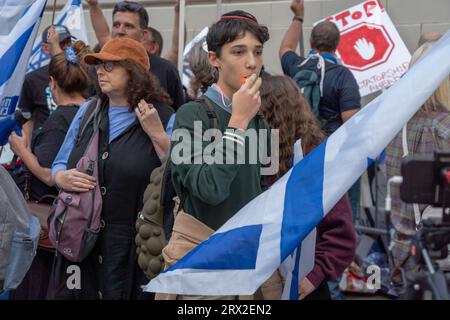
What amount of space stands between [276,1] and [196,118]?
6.22m

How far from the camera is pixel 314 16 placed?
30.6 feet

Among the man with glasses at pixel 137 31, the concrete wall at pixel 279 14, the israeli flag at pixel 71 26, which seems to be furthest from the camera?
the concrete wall at pixel 279 14

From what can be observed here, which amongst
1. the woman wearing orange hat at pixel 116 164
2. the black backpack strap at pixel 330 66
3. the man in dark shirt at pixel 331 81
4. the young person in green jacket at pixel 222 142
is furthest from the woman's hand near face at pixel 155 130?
the black backpack strap at pixel 330 66

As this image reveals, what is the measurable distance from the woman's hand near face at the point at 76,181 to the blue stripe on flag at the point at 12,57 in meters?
0.57

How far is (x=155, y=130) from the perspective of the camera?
480 centimetres

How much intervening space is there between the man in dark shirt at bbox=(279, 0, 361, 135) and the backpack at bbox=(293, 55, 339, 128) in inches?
1.4

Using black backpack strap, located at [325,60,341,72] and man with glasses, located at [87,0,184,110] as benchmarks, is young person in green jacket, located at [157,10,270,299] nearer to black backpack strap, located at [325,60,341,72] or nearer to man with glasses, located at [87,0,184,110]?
man with glasses, located at [87,0,184,110]

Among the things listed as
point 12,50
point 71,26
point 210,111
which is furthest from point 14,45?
point 71,26

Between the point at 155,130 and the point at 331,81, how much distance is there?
233cm

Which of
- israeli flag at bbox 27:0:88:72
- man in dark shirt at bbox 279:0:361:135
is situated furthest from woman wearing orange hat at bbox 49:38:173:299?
israeli flag at bbox 27:0:88:72

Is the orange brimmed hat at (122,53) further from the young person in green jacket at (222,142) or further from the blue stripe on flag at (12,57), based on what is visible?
the young person in green jacket at (222,142)

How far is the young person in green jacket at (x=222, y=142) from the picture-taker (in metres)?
3.42

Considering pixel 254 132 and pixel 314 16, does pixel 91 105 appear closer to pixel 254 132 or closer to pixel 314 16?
pixel 254 132

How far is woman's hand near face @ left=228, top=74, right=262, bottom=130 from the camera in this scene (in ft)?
11.4
